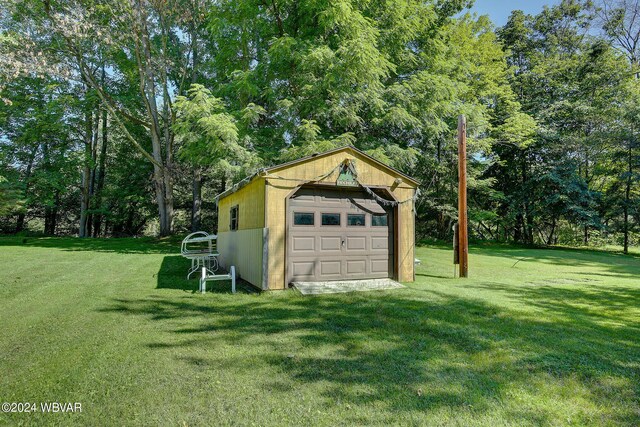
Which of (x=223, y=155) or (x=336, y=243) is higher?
(x=223, y=155)

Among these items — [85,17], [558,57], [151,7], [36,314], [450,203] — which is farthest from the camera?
[558,57]

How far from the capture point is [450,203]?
21.0 m

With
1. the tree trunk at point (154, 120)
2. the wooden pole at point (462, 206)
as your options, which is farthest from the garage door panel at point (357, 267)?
the tree trunk at point (154, 120)

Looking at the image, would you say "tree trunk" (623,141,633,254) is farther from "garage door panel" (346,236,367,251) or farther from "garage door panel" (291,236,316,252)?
"garage door panel" (291,236,316,252)

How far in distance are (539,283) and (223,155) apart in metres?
11.0

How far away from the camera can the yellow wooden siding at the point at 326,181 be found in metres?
7.09

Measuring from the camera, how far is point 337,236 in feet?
25.5

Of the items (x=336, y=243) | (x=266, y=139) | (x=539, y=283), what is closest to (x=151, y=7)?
(x=266, y=139)

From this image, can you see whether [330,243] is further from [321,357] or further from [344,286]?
[321,357]

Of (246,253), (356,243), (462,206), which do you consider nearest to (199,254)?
(246,253)

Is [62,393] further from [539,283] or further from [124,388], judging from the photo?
[539,283]

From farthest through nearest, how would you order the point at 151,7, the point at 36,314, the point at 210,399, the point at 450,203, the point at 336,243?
the point at 450,203 < the point at 151,7 < the point at 336,243 < the point at 36,314 < the point at 210,399

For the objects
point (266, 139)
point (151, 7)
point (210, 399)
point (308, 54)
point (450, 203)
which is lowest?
point (210, 399)

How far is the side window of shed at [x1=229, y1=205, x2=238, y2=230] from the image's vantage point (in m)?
9.65
